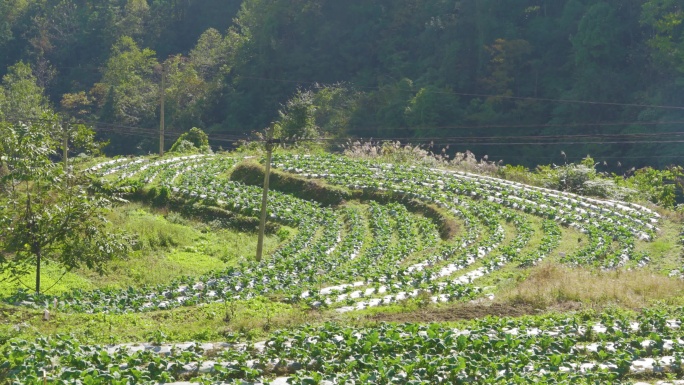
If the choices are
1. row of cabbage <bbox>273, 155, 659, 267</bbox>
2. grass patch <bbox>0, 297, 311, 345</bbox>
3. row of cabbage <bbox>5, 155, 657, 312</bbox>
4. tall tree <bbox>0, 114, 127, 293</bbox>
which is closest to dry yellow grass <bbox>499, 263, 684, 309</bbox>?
row of cabbage <bbox>5, 155, 657, 312</bbox>

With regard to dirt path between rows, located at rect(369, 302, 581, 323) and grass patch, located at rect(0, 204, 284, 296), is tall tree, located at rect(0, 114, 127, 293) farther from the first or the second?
dirt path between rows, located at rect(369, 302, 581, 323)

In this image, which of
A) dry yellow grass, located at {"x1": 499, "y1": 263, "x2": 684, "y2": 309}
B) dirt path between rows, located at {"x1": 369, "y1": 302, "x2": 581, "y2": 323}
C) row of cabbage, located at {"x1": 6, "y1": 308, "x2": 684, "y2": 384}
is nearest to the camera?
row of cabbage, located at {"x1": 6, "y1": 308, "x2": 684, "y2": 384}

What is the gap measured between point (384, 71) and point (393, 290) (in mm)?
60420

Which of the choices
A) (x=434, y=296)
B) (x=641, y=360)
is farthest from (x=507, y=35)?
(x=641, y=360)

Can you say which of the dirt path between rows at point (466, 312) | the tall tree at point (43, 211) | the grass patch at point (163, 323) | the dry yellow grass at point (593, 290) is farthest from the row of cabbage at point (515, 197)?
the tall tree at point (43, 211)

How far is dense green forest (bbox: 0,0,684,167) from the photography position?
6194cm

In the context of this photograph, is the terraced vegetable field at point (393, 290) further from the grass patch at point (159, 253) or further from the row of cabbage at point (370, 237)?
the grass patch at point (159, 253)

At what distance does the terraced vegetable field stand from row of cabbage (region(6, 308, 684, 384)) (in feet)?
0.10

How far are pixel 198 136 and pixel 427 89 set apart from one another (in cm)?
2089

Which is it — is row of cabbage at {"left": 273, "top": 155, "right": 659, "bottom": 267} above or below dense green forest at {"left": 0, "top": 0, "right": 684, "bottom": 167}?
below

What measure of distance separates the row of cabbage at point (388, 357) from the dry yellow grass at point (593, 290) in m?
2.82

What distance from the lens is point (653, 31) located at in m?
64.8

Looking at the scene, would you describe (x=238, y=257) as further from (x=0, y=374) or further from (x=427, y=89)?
(x=427, y=89)

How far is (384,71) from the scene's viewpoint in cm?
7975
